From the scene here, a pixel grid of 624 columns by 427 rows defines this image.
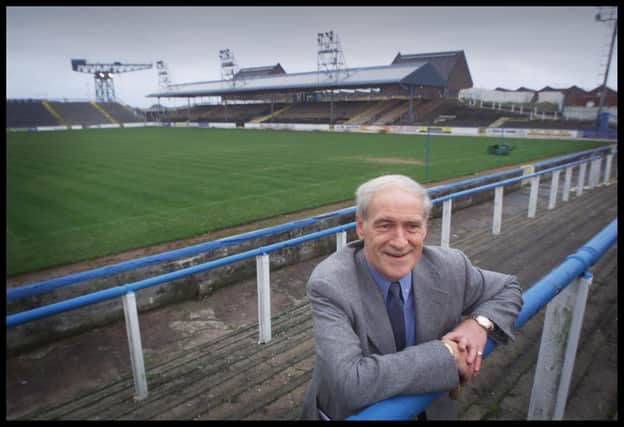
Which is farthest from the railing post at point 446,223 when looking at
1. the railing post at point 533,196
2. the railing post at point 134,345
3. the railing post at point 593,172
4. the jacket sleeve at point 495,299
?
the railing post at point 593,172

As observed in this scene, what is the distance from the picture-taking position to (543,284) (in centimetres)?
153

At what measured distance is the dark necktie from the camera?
60.7 inches

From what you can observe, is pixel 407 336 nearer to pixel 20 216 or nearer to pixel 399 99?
pixel 20 216

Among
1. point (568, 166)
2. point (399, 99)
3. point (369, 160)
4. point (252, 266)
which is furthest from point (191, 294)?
point (399, 99)

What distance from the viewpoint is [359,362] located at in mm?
1284

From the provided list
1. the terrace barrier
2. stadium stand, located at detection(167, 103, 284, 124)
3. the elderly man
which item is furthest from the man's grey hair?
stadium stand, located at detection(167, 103, 284, 124)

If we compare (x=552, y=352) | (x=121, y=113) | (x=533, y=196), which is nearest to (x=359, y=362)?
(x=552, y=352)

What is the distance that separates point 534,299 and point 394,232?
1.81 feet

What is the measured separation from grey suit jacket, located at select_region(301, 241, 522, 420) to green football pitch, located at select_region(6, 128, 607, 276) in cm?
606

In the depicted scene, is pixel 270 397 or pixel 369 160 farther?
pixel 369 160

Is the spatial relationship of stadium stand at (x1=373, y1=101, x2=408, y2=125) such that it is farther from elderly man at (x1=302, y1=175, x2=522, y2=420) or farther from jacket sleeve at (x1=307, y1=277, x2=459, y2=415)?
jacket sleeve at (x1=307, y1=277, x2=459, y2=415)

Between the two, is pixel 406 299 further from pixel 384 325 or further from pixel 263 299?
pixel 263 299

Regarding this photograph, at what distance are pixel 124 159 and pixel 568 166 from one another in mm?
17102

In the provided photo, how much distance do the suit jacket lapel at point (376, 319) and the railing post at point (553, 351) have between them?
36.7 inches
